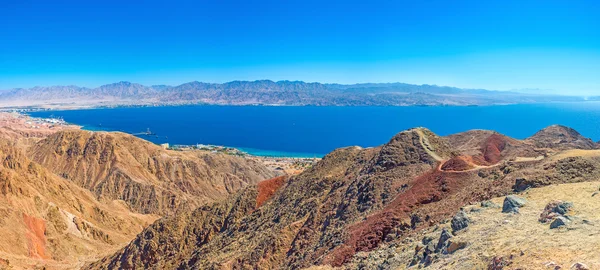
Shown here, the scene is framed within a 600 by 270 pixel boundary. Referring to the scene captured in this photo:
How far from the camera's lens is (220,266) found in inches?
1359

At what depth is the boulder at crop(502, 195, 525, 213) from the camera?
66.9 feet

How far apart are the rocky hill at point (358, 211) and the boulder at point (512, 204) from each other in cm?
229

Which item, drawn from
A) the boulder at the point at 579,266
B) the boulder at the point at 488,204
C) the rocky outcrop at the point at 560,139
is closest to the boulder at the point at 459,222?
the boulder at the point at 488,204

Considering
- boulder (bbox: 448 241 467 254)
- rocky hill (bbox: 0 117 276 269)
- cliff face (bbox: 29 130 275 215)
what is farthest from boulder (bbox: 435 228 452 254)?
cliff face (bbox: 29 130 275 215)

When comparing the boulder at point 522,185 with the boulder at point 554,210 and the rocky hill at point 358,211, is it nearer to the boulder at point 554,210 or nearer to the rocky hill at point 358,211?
the rocky hill at point 358,211

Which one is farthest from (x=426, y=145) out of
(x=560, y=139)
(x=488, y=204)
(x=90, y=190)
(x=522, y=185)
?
(x=90, y=190)

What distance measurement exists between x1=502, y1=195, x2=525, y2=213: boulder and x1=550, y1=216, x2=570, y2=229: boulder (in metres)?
A: 3.03

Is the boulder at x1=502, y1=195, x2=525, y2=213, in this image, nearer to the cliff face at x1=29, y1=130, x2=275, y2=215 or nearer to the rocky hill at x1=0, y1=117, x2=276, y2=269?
the rocky hill at x1=0, y1=117, x2=276, y2=269

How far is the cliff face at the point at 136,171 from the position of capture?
99.7 metres

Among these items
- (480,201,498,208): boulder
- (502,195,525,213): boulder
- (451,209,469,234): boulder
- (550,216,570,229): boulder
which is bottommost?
(451,209,469,234): boulder

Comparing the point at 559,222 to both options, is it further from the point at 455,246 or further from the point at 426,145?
the point at 426,145

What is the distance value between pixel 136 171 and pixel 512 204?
339 feet

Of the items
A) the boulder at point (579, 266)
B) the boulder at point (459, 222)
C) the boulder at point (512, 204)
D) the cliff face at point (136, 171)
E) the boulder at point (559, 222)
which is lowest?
the cliff face at point (136, 171)

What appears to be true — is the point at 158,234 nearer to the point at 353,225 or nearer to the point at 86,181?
the point at 353,225
